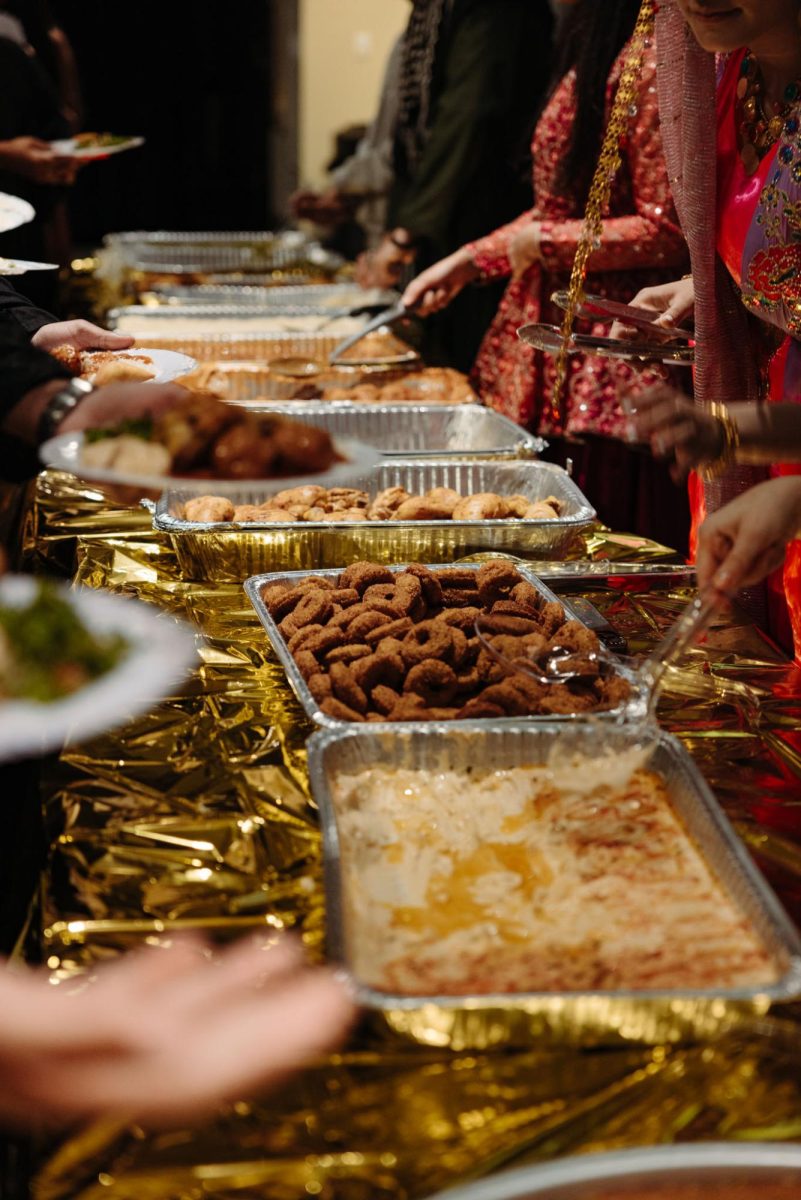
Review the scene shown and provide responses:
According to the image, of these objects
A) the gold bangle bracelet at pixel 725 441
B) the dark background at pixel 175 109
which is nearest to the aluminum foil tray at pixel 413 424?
the gold bangle bracelet at pixel 725 441

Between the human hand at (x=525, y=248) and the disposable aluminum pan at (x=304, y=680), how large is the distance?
1.07 meters

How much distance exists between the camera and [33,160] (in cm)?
306

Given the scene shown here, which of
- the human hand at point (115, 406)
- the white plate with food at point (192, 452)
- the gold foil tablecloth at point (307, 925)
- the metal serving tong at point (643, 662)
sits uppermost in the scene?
the human hand at point (115, 406)

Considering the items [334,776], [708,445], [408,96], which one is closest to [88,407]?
[334,776]

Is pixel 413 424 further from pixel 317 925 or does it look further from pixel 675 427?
pixel 317 925

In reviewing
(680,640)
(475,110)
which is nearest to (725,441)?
(680,640)

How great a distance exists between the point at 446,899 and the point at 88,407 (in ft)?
1.47

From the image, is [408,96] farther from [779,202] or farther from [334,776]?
[334,776]

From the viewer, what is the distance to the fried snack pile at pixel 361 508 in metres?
1.60

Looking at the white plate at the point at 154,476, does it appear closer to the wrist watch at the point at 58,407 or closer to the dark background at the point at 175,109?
the wrist watch at the point at 58,407

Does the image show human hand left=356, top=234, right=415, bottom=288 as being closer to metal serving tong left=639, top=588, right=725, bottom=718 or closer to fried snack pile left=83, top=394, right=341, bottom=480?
metal serving tong left=639, top=588, right=725, bottom=718

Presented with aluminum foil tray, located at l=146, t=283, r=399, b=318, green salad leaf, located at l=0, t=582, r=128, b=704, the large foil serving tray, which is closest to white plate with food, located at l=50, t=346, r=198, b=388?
green salad leaf, located at l=0, t=582, r=128, b=704

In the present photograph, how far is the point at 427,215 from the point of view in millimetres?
3057

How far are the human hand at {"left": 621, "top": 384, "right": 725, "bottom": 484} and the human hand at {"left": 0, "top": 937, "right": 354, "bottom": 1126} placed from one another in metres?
0.59
